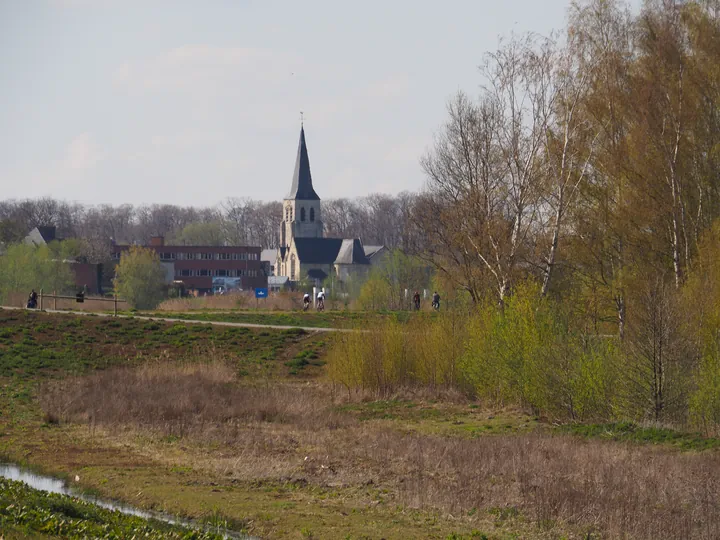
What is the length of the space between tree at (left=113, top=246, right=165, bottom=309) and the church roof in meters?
59.9

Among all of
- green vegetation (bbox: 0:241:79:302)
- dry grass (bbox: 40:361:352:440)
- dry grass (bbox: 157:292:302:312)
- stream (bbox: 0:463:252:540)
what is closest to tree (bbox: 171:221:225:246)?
green vegetation (bbox: 0:241:79:302)

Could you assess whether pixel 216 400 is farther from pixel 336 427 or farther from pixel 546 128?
pixel 546 128

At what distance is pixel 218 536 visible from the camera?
47.1 feet

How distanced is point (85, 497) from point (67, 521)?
517 cm

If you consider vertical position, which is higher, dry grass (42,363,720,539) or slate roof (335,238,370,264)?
slate roof (335,238,370,264)

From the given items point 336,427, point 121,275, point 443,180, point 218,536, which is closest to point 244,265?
point 121,275

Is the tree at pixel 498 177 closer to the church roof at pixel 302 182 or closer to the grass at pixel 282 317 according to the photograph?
the grass at pixel 282 317

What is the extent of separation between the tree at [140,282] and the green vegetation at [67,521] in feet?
225

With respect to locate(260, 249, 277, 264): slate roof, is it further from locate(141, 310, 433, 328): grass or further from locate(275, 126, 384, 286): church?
locate(141, 310, 433, 328): grass

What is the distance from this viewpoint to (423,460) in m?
20.1

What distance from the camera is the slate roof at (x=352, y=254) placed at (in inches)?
5443

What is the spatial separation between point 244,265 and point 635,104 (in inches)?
4026

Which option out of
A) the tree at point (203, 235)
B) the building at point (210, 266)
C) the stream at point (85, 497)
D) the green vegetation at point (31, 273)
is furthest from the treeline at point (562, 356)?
the tree at point (203, 235)

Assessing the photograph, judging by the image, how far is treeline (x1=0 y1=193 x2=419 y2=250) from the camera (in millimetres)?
155500
